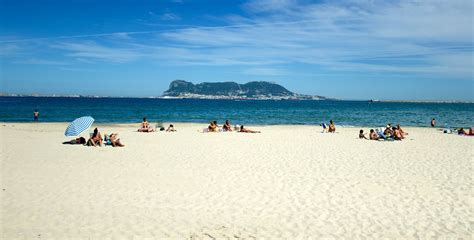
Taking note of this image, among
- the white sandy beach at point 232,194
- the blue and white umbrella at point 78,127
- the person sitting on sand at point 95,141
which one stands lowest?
the white sandy beach at point 232,194

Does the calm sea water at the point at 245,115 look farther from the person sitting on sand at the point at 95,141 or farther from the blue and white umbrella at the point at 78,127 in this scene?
the person sitting on sand at the point at 95,141

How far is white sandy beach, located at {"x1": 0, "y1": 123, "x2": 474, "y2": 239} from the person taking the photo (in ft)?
22.6

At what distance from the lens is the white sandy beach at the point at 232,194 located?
689cm

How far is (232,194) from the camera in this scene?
9.13 meters

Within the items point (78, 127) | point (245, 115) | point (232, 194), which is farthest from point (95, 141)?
point (245, 115)

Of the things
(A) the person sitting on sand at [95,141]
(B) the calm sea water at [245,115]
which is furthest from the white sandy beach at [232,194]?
(B) the calm sea water at [245,115]

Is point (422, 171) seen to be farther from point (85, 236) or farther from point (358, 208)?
point (85, 236)

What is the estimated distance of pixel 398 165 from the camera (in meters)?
13.0

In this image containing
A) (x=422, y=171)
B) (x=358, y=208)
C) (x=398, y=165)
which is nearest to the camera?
(x=358, y=208)

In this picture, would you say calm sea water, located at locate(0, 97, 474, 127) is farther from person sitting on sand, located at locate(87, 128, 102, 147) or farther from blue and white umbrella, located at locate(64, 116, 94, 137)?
person sitting on sand, located at locate(87, 128, 102, 147)

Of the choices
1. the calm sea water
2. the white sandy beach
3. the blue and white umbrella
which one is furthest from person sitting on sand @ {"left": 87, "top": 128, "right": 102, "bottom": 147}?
the calm sea water

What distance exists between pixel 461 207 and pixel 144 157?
1063 cm

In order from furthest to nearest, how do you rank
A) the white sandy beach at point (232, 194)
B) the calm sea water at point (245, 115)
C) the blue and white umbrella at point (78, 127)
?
the calm sea water at point (245, 115)
the blue and white umbrella at point (78, 127)
the white sandy beach at point (232, 194)

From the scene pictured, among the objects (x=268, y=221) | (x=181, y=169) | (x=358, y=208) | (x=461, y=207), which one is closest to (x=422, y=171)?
(x=461, y=207)
